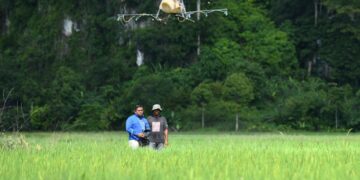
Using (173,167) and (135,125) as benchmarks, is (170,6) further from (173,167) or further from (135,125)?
(173,167)

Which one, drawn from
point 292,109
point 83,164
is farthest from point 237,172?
point 292,109

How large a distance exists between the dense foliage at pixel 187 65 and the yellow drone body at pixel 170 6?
2287cm

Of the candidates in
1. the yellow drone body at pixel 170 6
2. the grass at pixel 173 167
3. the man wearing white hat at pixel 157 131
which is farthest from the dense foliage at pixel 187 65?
the grass at pixel 173 167

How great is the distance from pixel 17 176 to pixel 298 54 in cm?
4496

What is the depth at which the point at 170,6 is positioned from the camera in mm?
23312

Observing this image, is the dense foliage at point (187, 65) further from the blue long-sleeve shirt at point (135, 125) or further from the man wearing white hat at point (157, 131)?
→ the blue long-sleeve shirt at point (135, 125)

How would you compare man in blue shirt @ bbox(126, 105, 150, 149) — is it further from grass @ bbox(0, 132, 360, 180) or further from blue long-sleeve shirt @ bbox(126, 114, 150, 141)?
grass @ bbox(0, 132, 360, 180)

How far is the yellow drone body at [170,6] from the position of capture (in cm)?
2314

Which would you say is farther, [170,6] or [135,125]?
[170,6]

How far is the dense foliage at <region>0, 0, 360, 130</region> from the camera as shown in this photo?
47.0 metres

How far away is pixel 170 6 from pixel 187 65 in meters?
30.6

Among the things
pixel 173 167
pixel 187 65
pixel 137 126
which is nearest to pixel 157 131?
pixel 137 126

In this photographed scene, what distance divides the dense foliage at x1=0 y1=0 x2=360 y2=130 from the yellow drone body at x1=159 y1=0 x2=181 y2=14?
22.9m

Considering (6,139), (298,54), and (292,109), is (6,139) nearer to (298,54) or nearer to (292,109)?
(292,109)
